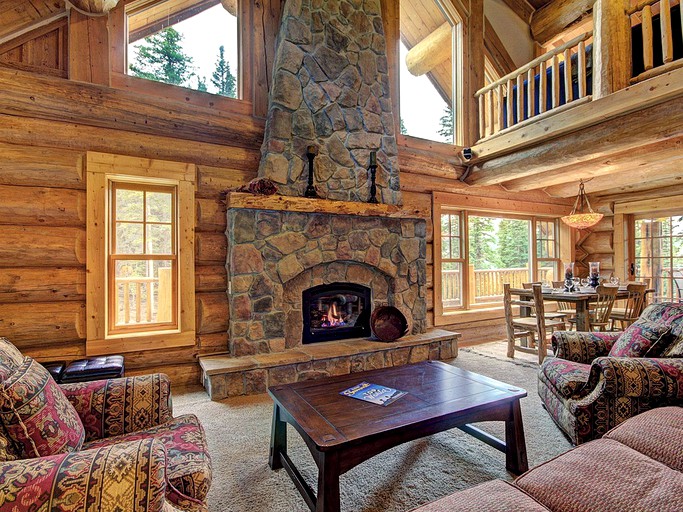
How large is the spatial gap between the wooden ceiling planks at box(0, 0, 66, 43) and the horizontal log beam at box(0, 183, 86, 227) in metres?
1.25

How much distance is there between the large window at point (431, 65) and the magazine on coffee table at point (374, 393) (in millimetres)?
3946

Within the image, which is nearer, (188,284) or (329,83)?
(188,284)

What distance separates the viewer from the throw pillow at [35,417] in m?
1.20

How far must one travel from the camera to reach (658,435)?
153 centimetres

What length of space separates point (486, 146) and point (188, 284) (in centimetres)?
419

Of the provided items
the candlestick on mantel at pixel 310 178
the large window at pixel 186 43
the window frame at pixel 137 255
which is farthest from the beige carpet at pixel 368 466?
the large window at pixel 186 43

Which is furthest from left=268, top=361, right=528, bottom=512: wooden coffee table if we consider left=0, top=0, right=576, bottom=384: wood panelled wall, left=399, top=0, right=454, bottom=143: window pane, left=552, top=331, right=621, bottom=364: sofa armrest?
left=399, top=0, right=454, bottom=143: window pane

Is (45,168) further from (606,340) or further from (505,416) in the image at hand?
(606,340)

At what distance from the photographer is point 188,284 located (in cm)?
352

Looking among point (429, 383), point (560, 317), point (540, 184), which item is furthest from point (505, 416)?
point (540, 184)

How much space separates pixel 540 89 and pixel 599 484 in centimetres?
438

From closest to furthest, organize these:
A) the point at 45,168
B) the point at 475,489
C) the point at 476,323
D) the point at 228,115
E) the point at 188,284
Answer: the point at 475,489
the point at 45,168
the point at 188,284
the point at 228,115
the point at 476,323

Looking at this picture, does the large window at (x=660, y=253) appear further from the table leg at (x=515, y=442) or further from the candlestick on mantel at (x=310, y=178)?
the candlestick on mantel at (x=310, y=178)

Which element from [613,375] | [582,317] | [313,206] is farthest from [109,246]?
[582,317]
